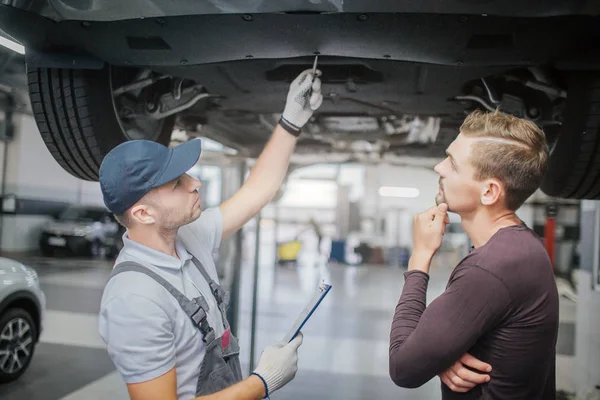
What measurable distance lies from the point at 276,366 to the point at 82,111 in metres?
Answer: 1.25

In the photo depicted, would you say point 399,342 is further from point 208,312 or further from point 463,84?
point 463,84

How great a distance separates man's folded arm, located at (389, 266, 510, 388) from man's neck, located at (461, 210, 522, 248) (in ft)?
0.45

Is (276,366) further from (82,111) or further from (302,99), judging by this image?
(82,111)

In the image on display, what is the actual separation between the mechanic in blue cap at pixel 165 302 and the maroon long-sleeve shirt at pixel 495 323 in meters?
0.41

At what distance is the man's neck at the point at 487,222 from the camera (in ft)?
3.65

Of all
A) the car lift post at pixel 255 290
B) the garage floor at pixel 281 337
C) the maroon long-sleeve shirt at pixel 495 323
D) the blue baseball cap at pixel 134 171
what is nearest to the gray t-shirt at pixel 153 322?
the blue baseball cap at pixel 134 171

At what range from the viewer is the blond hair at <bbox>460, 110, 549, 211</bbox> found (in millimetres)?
1042

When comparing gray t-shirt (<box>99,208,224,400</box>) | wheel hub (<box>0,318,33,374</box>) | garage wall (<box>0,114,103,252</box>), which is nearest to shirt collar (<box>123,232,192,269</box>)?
gray t-shirt (<box>99,208,224,400</box>)

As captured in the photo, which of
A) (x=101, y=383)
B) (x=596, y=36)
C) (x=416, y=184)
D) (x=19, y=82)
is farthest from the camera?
(x=416, y=184)

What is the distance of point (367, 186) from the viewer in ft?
55.3

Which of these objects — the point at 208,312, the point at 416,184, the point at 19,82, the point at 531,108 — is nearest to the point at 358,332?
the point at 531,108

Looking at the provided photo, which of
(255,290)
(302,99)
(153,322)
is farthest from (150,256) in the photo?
(255,290)

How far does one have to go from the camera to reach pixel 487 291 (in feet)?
3.15

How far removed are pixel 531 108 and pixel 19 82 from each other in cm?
892
